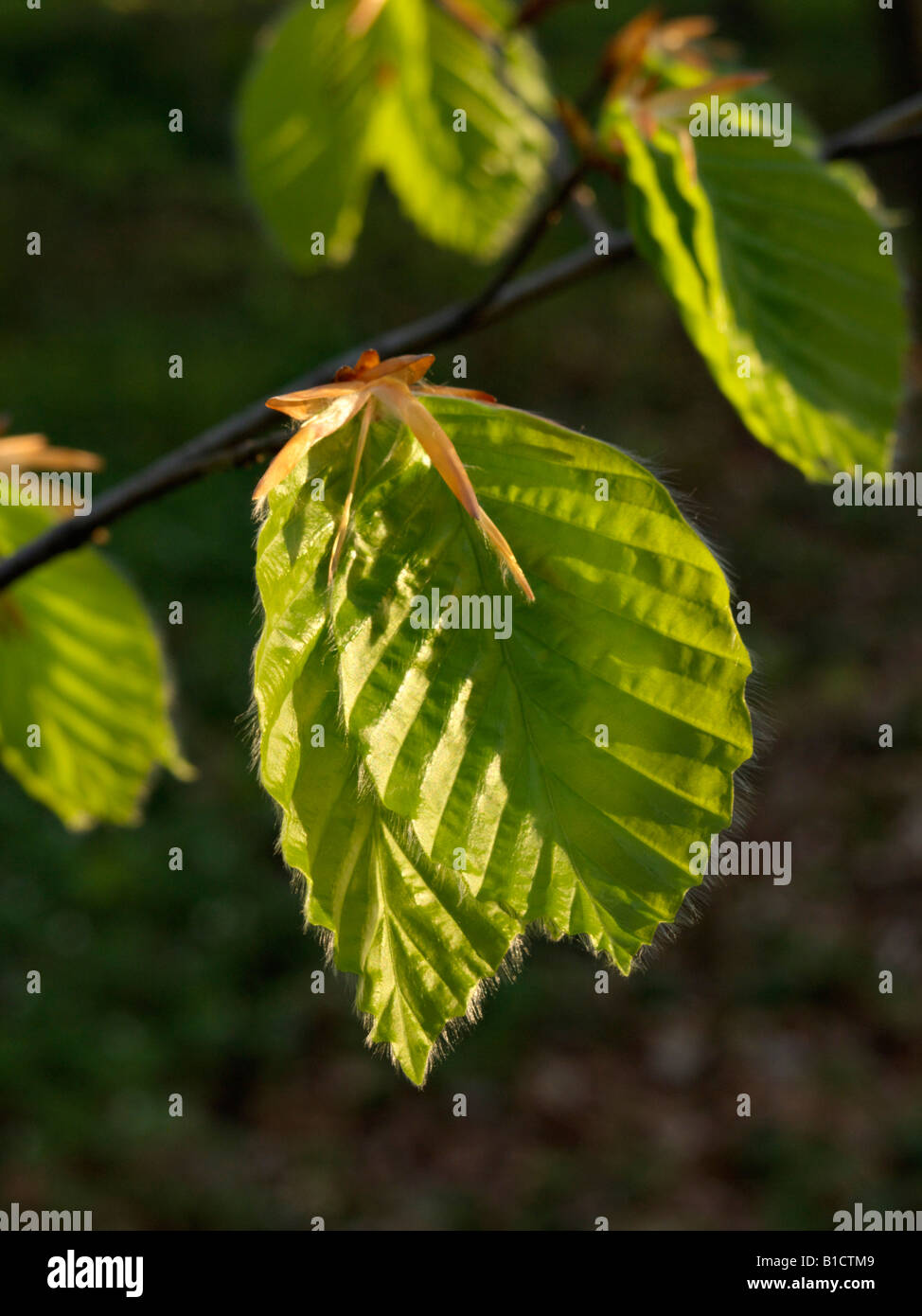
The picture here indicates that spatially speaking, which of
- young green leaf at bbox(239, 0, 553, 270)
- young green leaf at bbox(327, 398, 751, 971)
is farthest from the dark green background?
young green leaf at bbox(239, 0, 553, 270)

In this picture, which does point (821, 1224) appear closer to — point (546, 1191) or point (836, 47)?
point (546, 1191)

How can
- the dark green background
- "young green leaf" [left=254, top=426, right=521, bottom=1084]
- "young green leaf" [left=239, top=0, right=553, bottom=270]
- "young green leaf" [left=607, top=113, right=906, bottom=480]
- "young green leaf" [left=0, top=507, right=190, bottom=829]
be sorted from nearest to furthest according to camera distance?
"young green leaf" [left=254, top=426, right=521, bottom=1084] < "young green leaf" [left=607, top=113, right=906, bottom=480] < "young green leaf" [left=0, top=507, right=190, bottom=829] < "young green leaf" [left=239, top=0, right=553, bottom=270] < the dark green background

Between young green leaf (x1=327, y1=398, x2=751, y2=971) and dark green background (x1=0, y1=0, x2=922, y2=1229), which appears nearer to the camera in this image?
young green leaf (x1=327, y1=398, x2=751, y2=971)

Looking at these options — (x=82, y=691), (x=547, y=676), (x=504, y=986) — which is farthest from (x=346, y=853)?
(x=504, y=986)

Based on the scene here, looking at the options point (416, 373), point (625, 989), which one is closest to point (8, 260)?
point (625, 989)

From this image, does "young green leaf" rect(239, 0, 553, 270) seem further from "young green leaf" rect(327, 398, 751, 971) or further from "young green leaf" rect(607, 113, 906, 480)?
"young green leaf" rect(327, 398, 751, 971)

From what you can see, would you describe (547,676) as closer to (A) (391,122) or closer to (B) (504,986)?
(A) (391,122)

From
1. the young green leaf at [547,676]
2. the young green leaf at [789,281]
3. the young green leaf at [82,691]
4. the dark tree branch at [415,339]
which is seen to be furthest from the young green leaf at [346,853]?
the young green leaf at [82,691]
